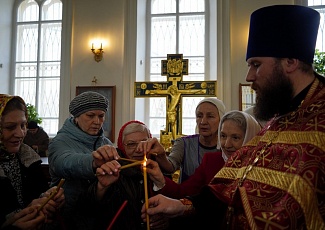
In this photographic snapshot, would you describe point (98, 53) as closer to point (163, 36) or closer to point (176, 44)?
point (163, 36)

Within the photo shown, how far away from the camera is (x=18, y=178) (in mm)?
2275

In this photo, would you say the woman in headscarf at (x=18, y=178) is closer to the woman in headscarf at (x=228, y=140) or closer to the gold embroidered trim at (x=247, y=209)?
the woman in headscarf at (x=228, y=140)

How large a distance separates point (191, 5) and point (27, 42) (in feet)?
15.4

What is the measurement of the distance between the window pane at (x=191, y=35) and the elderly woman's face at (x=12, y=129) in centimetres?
679

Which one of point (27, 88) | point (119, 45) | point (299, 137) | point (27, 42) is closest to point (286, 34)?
point (299, 137)

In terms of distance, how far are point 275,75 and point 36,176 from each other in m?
1.73

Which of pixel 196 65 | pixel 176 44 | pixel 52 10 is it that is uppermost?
pixel 52 10

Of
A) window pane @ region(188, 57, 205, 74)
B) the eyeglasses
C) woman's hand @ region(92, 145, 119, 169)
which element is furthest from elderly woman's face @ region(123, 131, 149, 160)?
window pane @ region(188, 57, 205, 74)

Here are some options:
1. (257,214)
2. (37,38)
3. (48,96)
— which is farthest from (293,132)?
(37,38)

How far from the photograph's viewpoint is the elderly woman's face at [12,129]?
7.02 feet

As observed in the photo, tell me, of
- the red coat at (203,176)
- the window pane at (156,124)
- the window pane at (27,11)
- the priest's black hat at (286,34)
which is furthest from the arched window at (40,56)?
the priest's black hat at (286,34)

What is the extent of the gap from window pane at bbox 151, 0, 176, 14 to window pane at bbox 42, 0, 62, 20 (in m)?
2.59

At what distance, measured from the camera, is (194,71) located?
8.55 meters

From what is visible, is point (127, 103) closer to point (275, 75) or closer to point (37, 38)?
point (37, 38)
